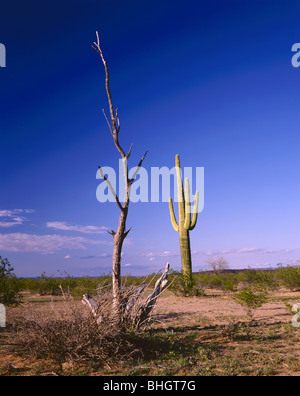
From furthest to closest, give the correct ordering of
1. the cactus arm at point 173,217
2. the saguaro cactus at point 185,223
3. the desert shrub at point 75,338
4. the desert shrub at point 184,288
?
the cactus arm at point 173,217, the saguaro cactus at point 185,223, the desert shrub at point 184,288, the desert shrub at point 75,338

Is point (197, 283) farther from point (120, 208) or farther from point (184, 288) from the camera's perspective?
point (120, 208)

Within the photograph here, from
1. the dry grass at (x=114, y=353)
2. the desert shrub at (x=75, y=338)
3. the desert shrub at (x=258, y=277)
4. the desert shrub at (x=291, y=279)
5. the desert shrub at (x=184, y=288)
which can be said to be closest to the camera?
the dry grass at (x=114, y=353)

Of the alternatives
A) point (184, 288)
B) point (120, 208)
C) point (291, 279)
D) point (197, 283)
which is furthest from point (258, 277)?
point (120, 208)

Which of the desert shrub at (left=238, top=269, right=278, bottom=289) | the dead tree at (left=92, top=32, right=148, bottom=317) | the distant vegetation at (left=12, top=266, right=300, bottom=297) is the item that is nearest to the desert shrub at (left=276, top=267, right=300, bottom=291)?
the distant vegetation at (left=12, top=266, right=300, bottom=297)

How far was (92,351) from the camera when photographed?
5.73 meters

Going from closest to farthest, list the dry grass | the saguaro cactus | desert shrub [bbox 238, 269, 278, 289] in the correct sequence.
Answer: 1. the dry grass
2. the saguaro cactus
3. desert shrub [bbox 238, 269, 278, 289]

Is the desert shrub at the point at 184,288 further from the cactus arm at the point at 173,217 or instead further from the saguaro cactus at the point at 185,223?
the cactus arm at the point at 173,217

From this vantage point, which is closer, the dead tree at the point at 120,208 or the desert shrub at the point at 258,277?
the dead tree at the point at 120,208

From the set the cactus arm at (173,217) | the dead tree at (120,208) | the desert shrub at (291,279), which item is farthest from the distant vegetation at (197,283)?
the dead tree at (120,208)

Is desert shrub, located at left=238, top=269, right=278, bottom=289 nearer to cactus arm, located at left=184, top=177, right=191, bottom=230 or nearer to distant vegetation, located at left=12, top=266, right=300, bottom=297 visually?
distant vegetation, located at left=12, top=266, right=300, bottom=297

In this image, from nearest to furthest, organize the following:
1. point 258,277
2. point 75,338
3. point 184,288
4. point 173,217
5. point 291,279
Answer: point 75,338 → point 184,288 → point 291,279 → point 173,217 → point 258,277

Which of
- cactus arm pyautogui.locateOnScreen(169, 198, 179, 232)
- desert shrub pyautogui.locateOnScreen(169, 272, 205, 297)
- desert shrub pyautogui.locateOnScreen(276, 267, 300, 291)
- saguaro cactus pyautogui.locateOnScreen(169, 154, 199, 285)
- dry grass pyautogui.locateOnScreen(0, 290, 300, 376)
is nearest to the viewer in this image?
dry grass pyautogui.locateOnScreen(0, 290, 300, 376)

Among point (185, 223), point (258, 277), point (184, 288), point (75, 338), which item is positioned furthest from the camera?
point (258, 277)
